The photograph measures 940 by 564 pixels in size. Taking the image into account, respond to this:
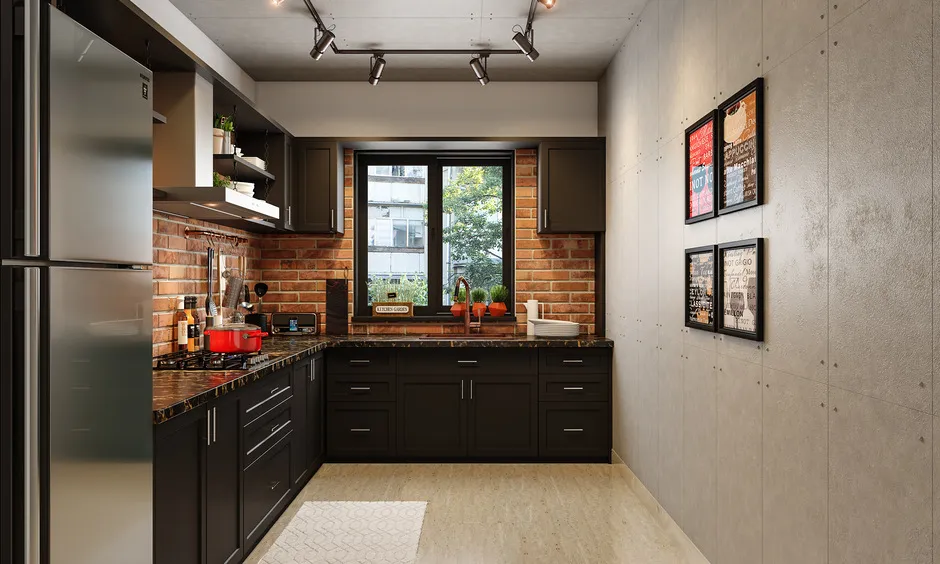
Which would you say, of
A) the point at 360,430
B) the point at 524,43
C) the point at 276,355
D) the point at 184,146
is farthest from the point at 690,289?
the point at 360,430

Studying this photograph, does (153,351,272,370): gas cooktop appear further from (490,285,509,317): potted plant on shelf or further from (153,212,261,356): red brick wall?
(490,285,509,317): potted plant on shelf

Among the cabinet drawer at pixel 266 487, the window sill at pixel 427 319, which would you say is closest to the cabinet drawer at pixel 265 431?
the cabinet drawer at pixel 266 487

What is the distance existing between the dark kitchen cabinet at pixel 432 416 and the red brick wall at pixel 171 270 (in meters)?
1.47

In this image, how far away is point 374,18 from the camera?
3.76m

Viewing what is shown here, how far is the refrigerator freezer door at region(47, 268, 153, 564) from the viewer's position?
1.49 metres

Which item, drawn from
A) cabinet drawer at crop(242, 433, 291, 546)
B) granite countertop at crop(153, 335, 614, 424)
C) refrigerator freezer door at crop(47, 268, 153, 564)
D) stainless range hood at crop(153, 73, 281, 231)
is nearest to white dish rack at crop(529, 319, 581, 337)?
granite countertop at crop(153, 335, 614, 424)

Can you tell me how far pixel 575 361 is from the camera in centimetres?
455

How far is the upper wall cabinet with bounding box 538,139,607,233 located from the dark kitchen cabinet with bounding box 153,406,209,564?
3.07m

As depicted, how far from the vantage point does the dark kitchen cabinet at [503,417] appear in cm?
456

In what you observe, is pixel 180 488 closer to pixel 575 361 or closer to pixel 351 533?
pixel 351 533

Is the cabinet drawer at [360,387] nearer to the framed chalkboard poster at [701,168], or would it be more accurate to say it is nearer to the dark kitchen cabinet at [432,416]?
the dark kitchen cabinet at [432,416]
